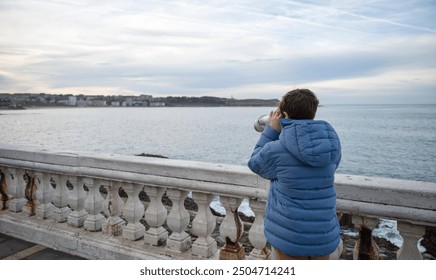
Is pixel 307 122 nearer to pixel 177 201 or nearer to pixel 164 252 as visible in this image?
pixel 177 201

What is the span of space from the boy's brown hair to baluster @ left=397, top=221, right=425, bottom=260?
3.46ft

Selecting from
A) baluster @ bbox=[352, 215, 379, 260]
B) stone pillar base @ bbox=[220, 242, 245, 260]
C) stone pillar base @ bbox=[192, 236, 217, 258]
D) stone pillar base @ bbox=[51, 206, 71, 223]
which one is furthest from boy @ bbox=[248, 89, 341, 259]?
stone pillar base @ bbox=[51, 206, 71, 223]

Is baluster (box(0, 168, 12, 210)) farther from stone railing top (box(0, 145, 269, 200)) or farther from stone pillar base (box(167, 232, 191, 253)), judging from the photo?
stone pillar base (box(167, 232, 191, 253))

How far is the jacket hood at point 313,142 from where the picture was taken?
182 centimetres

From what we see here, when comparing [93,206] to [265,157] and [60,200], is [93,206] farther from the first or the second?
[265,157]

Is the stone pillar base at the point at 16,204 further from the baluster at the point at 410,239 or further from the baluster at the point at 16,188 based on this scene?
the baluster at the point at 410,239

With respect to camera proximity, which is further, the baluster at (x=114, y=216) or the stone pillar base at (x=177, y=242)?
the baluster at (x=114, y=216)

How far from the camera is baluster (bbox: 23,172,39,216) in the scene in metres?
4.07

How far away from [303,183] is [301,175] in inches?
1.8

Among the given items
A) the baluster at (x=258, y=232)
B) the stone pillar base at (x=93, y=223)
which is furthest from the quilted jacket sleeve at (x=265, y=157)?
the stone pillar base at (x=93, y=223)

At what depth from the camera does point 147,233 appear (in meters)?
3.37
